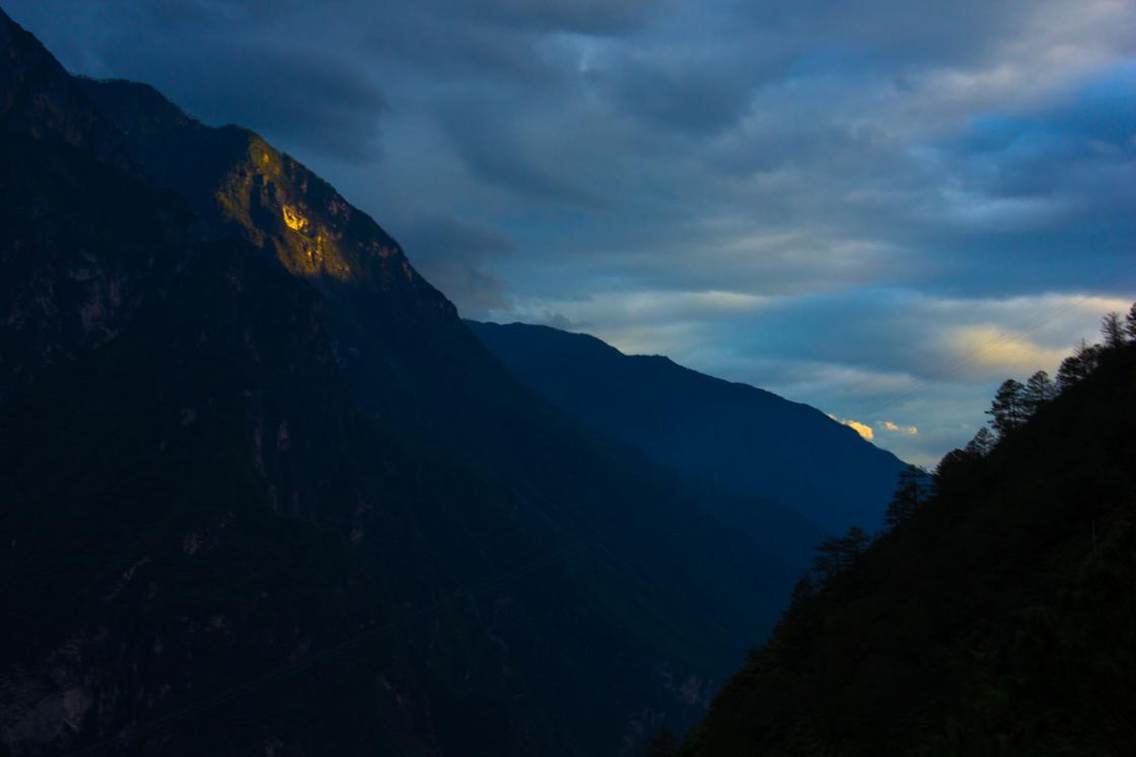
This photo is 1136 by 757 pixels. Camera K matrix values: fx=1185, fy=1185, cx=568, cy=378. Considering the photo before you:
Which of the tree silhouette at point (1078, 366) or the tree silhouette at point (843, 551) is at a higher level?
the tree silhouette at point (1078, 366)

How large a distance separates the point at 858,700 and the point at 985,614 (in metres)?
8.39

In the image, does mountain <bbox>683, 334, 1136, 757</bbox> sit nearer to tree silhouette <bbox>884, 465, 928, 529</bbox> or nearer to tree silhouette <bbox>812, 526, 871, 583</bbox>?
tree silhouette <bbox>812, 526, 871, 583</bbox>

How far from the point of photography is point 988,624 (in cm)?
5856

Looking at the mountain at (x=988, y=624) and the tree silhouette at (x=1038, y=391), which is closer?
the mountain at (x=988, y=624)

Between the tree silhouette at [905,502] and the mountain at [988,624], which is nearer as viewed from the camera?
the mountain at [988,624]

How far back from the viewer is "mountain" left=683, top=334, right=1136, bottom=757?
146 ft

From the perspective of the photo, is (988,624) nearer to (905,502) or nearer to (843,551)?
(843,551)

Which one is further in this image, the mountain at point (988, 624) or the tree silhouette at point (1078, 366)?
the tree silhouette at point (1078, 366)

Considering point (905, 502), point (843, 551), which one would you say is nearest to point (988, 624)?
point (843, 551)

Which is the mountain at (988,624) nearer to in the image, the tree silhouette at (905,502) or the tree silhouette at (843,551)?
the tree silhouette at (843,551)

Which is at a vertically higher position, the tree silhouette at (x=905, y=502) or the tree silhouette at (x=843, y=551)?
the tree silhouette at (x=905, y=502)

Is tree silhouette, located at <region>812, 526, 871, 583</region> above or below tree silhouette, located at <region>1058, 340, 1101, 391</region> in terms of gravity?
below

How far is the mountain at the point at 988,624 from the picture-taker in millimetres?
44438

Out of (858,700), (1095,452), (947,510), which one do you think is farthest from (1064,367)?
(858,700)
